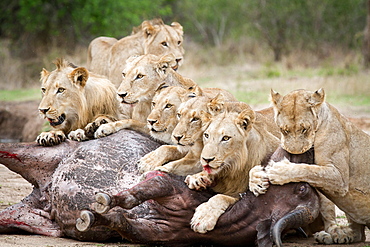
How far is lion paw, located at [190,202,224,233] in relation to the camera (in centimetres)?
424

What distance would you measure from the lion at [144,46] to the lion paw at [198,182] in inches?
121

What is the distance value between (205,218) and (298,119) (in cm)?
90

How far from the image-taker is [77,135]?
5.51 metres

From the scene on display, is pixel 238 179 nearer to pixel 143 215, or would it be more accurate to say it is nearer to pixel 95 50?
pixel 143 215

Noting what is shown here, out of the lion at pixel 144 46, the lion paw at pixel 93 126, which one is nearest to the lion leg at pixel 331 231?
the lion paw at pixel 93 126

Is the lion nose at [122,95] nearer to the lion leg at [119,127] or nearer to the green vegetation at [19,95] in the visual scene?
the lion leg at [119,127]

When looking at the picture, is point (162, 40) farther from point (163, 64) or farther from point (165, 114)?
point (165, 114)

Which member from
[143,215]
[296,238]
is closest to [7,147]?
[143,215]

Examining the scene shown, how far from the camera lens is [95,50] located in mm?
8766

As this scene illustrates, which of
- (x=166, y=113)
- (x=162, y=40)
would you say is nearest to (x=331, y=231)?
(x=166, y=113)

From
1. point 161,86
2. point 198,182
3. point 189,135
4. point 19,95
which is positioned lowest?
point 19,95

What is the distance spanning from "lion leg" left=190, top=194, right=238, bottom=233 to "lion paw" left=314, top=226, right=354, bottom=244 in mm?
880

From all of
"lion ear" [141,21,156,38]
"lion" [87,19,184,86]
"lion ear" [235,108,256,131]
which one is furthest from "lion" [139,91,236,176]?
"lion ear" [141,21,156,38]

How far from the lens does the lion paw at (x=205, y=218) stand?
424 centimetres
